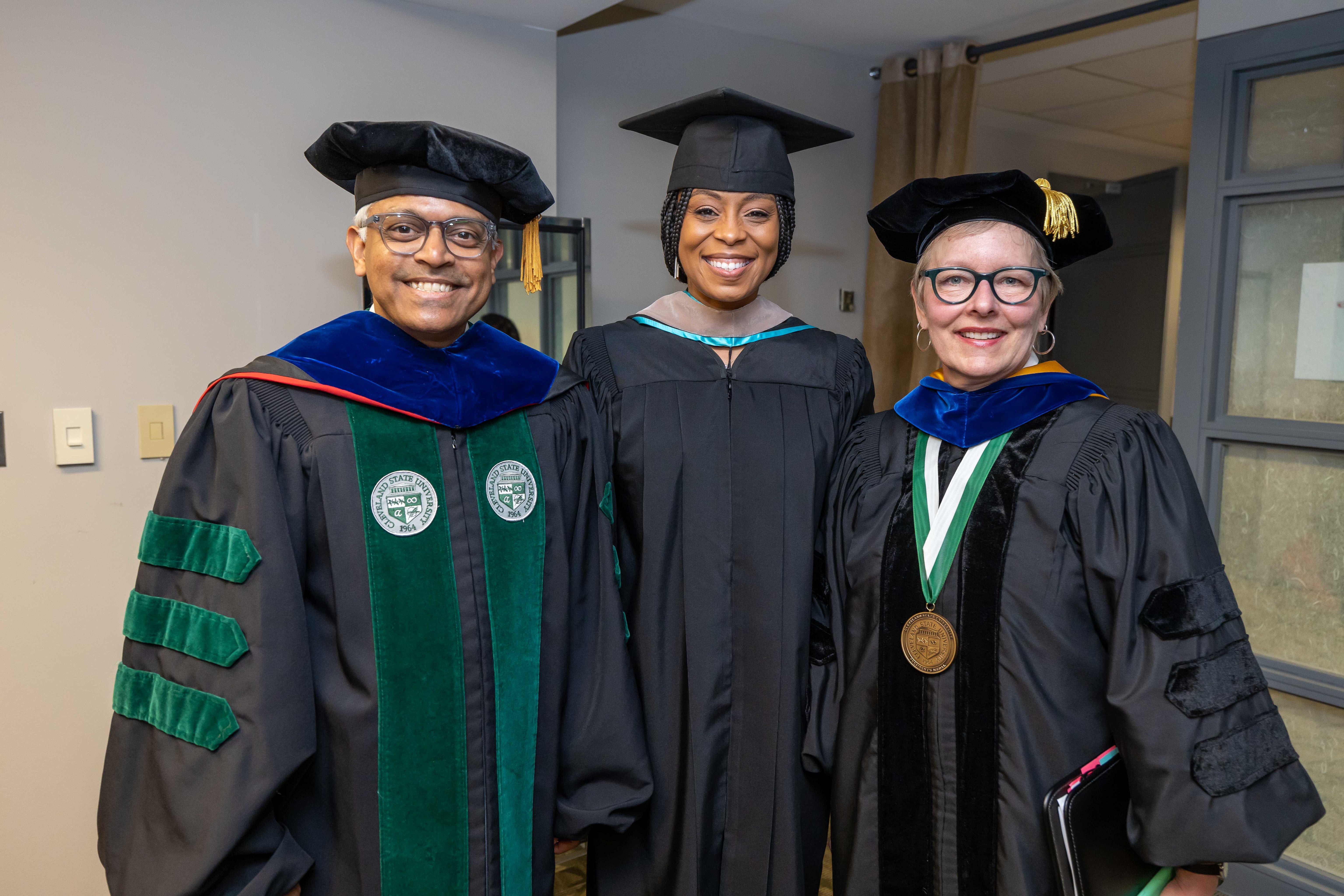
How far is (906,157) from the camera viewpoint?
12.3 ft

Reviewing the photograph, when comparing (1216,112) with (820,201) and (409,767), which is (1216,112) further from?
(409,767)

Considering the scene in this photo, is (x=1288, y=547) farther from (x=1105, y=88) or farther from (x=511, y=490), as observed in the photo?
(x=1105, y=88)

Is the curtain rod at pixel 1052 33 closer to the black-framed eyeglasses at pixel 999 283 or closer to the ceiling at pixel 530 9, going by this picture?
the ceiling at pixel 530 9

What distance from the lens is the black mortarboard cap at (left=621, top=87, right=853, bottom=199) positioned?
1773 millimetres

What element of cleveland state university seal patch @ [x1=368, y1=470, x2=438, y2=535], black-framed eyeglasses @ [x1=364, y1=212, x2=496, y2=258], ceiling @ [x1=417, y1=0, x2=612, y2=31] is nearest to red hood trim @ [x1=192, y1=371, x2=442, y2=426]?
cleveland state university seal patch @ [x1=368, y1=470, x2=438, y2=535]

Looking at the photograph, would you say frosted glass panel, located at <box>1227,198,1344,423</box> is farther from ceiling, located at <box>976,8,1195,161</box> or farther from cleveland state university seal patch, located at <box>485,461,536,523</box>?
cleveland state university seal patch, located at <box>485,461,536,523</box>

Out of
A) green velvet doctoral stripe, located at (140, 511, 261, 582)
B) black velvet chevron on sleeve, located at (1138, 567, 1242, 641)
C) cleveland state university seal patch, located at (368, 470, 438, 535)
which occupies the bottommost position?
black velvet chevron on sleeve, located at (1138, 567, 1242, 641)

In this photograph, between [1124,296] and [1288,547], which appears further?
[1124,296]

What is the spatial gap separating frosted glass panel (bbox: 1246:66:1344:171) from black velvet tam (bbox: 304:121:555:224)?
7.09 ft

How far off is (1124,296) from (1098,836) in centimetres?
499

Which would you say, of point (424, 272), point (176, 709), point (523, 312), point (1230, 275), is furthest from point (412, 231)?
point (1230, 275)

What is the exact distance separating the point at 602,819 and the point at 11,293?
180 cm

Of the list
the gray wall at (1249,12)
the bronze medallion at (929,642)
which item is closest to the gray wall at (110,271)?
the bronze medallion at (929,642)

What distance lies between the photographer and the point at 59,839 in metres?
2.19
